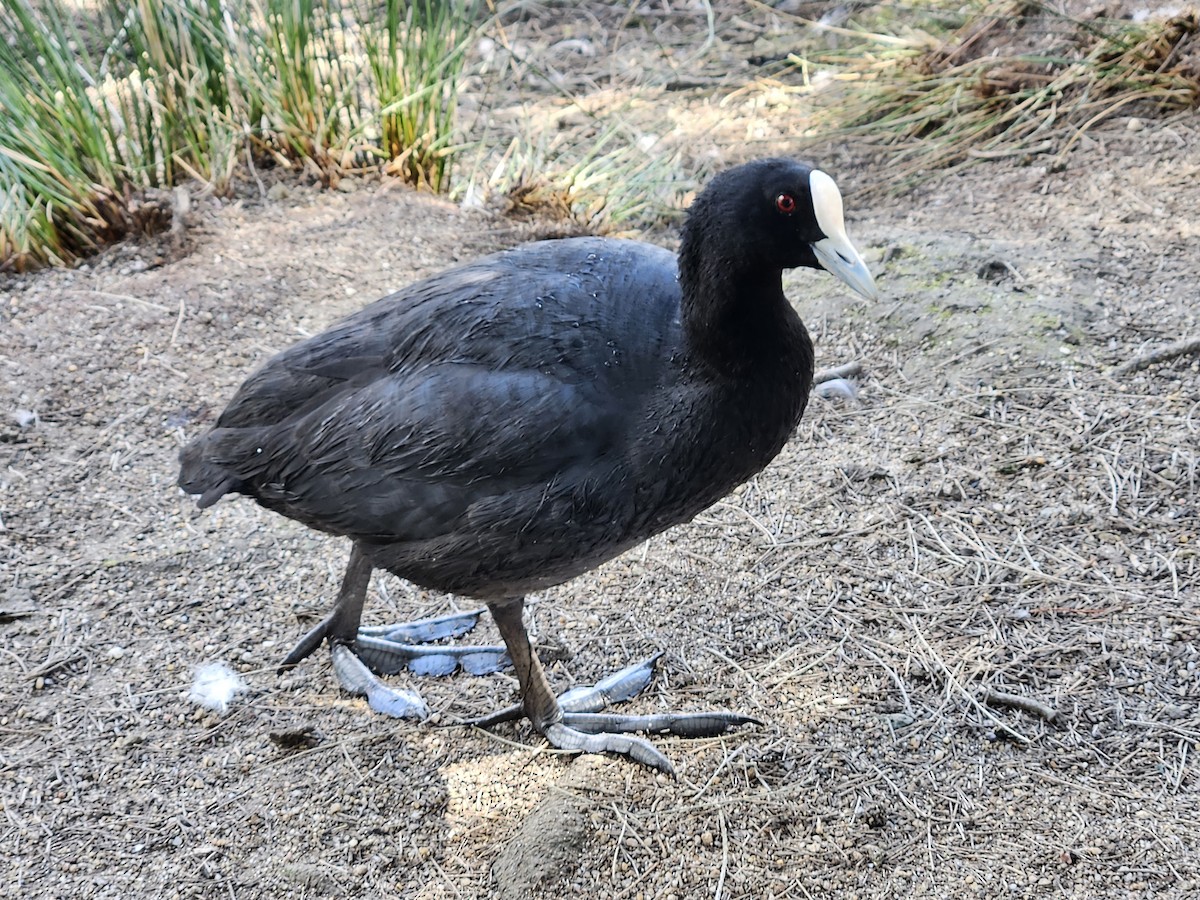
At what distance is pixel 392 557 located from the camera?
305 cm

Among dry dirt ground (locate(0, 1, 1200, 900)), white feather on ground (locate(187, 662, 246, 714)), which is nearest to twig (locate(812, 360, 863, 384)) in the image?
dry dirt ground (locate(0, 1, 1200, 900))

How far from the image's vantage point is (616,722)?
3.33 m

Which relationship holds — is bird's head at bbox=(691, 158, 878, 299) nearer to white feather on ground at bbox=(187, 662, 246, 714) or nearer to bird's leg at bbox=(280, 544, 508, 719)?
bird's leg at bbox=(280, 544, 508, 719)

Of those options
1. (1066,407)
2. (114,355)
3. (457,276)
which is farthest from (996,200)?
(114,355)

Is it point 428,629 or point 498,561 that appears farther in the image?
point 428,629

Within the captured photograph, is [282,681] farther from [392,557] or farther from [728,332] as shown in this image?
[728,332]

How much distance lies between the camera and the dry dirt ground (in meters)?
2.92

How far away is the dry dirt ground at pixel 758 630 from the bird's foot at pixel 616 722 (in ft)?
0.15

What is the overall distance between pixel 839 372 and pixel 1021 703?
1.74 m

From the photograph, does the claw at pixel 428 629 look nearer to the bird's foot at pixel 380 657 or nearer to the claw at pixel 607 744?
the bird's foot at pixel 380 657

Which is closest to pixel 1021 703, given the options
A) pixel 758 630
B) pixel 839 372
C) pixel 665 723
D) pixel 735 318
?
pixel 758 630

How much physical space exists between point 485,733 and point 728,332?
56.3 inches

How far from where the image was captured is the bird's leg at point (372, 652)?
3.50m

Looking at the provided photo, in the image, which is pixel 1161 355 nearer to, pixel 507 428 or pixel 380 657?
pixel 507 428
